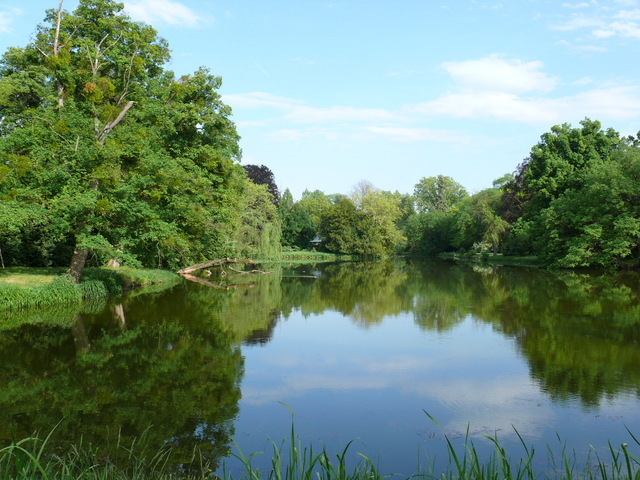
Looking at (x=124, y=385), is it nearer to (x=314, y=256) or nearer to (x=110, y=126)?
(x=110, y=126)

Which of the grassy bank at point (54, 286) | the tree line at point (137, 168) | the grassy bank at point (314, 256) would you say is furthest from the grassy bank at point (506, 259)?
the grassy bank at point (54, 286)

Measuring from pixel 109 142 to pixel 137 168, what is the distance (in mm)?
1639

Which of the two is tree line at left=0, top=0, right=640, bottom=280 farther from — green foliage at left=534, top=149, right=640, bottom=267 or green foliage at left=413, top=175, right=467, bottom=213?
green foliage at left=413, top=175, right=467, bottom=213

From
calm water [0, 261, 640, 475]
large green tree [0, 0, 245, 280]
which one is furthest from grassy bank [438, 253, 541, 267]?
large green tree [0, 0, 245, 280]

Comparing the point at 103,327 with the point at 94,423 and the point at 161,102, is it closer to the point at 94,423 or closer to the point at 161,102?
the point at 94,423

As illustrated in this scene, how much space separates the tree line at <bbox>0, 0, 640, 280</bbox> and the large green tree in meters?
0.06

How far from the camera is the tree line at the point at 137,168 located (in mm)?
16625

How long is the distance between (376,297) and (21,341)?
14.0 m

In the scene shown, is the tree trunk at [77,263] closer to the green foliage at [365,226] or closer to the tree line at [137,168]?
the tree line at [137,168]

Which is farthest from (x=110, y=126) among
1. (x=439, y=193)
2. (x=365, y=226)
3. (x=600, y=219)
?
(x=439, y=193)

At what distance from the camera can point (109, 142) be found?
17359mm

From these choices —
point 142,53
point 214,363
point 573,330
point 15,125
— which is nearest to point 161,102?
point 142,53

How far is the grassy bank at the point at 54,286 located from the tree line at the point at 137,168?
973 millimetres

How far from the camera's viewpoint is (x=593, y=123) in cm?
4356
